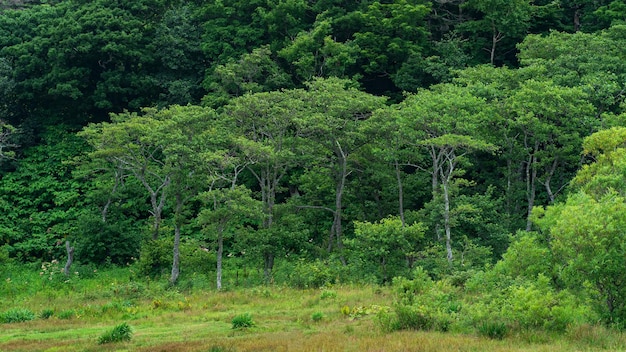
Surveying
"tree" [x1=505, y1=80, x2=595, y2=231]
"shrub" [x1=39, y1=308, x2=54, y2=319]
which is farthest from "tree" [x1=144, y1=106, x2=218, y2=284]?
"tree" [x1=505, y1=80, x2=595, y2=231]

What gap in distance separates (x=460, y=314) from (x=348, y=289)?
26.4 feet

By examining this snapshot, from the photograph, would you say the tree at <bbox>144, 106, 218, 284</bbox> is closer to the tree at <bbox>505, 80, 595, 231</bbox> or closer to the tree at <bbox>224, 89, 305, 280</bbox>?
the tree at <bbox>224, 89, 305, 280</bbox>

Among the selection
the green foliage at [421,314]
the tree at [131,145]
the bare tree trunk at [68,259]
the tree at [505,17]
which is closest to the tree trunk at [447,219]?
the green foliage at [421,314]

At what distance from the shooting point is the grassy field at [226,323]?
13930mm

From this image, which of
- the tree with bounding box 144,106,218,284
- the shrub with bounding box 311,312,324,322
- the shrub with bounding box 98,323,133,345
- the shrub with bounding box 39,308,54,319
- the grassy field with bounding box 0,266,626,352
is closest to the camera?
the grassy field with bounding box 0,266,626,352

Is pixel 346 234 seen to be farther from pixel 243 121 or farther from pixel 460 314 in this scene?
pixel 460 314

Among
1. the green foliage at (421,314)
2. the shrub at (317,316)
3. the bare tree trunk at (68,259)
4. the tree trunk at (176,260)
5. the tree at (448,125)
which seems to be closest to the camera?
the green foliage at (421,314)

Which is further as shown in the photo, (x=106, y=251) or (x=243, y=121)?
(x=106, y=251)

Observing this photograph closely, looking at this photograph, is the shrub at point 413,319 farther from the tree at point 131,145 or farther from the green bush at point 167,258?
the tree at point 131,145

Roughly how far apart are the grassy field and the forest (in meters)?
1.21

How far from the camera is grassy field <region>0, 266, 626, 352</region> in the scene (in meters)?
13.9

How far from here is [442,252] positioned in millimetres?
25047

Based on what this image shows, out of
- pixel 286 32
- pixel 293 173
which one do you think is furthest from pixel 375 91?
pixel 293 173

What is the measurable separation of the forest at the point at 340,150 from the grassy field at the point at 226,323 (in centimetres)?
121
